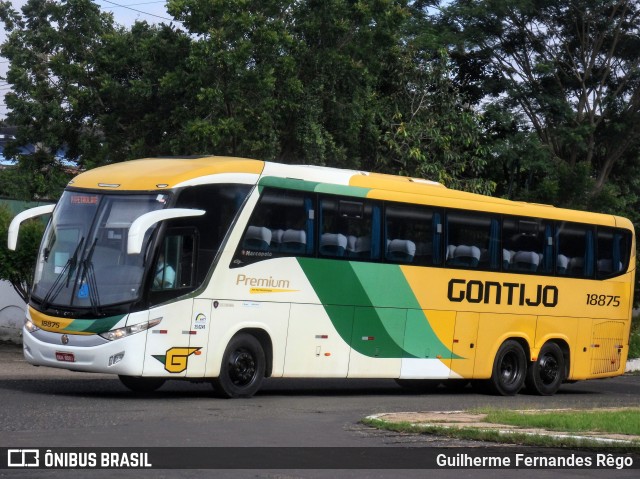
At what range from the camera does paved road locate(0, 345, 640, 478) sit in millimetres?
11711

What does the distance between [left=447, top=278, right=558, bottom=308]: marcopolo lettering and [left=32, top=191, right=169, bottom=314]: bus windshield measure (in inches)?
250

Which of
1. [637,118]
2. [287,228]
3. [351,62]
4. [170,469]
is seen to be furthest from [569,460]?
[637,118]

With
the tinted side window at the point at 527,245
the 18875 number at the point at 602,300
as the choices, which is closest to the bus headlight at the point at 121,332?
the tinted side window at the point at 527,245

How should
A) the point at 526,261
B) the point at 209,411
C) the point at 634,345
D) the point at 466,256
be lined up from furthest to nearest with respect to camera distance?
the point at 634,345 → the point at 526,261 → the point at 466,256 → the point at 209,411

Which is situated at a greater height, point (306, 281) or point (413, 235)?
point (413, 235)

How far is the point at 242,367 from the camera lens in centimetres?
1747

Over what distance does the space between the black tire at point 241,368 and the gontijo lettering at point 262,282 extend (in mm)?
759

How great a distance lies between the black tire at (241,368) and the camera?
56.3 feet

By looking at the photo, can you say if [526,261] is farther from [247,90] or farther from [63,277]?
[63,277]

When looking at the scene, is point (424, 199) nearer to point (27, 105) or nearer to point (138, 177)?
point (138, 177)

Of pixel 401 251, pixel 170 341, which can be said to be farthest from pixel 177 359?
pixel 401 251

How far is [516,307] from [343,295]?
432 cm

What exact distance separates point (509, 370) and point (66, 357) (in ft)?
30.1

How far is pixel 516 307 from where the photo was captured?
21.8m
